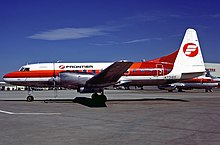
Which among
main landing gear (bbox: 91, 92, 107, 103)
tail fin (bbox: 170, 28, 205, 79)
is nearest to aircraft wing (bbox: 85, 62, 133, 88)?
main landing gear (bbox: 91, 92, 107, 103)

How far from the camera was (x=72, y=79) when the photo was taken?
2112 centimetres

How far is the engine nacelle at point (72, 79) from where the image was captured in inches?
824

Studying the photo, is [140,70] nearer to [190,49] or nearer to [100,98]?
[100,98]

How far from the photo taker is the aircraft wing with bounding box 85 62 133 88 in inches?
736

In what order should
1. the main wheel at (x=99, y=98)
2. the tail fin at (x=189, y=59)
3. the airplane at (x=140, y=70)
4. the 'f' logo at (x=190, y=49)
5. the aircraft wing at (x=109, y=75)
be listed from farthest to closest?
the 'f' logo at (x=190, y=49) → the tail fin at (x=189, y=59) → the airplane at (x=140, y=70) → the main wheel at (x=99, y=98) → the aircraft wing at (x=109, y=75)

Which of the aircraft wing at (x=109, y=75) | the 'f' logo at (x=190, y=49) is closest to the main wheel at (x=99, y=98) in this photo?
the aircraft wing at (x=109, y=75)

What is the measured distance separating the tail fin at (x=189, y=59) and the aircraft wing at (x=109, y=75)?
6066 mm

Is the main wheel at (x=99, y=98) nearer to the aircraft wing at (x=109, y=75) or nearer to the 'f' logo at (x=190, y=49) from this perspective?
the aircraft wing at (x=109, y=75)

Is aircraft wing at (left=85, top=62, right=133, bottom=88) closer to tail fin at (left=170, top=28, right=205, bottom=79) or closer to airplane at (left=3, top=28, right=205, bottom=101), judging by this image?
airplane at (left=3, top=28, right=205, bottom=101)

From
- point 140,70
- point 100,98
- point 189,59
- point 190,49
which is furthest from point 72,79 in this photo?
point 190,49

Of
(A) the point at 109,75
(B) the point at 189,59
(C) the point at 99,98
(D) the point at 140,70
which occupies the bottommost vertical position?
(C) the point at 99,98

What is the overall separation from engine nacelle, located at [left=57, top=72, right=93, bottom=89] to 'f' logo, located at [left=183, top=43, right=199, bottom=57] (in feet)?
31.3

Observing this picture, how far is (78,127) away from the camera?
10438 millimetres

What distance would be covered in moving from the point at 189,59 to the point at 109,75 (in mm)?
8654
